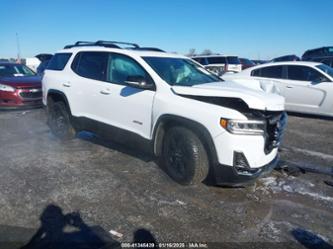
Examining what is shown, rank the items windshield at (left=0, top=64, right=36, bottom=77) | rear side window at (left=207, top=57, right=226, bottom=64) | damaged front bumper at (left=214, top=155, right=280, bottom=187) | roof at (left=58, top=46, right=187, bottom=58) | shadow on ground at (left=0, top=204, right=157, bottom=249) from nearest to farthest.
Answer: shadow on ground at (left=0, top=204, right=157, bottom=249) < damaged front bumper at (left=214, top=155, right=280, bottom=187) < roof at (left=58, top=46, right=187, bottom=58) < windshield at (left=0, top=64, right=36, bottom=77) < rear side window at (left=207, top=57, right=226, bottom=64)

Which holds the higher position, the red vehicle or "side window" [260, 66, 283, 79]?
"side window" [260, 66, 283, 79]

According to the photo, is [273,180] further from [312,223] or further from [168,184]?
[168,184]

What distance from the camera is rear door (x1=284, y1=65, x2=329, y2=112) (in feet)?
27.3

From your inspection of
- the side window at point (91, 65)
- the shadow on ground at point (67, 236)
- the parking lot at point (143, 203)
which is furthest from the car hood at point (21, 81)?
the shadow on ground at point (67, 236)

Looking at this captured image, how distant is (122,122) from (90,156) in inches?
40.9

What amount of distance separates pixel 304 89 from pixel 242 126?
226 inches

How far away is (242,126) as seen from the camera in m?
3.64

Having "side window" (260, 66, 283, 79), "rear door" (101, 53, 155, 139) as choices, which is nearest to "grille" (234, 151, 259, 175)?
"rear door" (101, 53, 155, 139)

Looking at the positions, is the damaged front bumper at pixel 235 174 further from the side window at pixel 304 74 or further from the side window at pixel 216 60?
the side window at pixel 216 60

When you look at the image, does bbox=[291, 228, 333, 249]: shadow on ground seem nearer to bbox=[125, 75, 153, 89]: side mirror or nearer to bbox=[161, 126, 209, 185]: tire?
bbox=[161, 126, 209, 185]: tire

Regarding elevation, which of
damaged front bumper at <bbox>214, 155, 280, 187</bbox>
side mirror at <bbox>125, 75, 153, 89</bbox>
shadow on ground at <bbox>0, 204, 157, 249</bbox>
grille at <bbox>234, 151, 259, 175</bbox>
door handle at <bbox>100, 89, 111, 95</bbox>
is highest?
side mirror at <bbox>125, 75, 153, 89</bbox>

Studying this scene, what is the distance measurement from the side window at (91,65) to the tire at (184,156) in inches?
68.4

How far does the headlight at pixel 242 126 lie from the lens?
363 cm

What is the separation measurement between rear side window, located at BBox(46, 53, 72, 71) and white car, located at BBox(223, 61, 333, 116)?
176 inches
